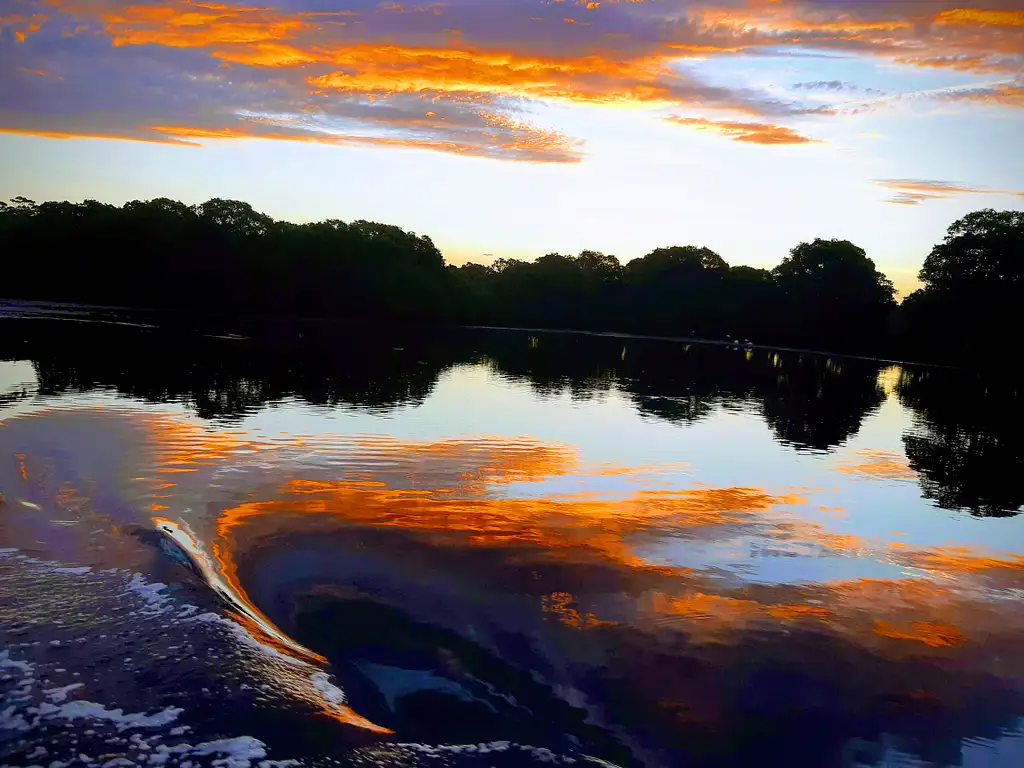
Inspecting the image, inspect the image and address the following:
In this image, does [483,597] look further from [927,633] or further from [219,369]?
[219,369]

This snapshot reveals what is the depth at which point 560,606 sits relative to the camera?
33.1 feet

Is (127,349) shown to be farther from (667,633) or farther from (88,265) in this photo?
(88,265)

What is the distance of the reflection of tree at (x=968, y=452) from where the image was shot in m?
19.0

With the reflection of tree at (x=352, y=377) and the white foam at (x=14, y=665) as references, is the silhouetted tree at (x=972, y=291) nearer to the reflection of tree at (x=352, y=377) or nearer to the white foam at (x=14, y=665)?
the reflection of tree at (x=352, y=377)

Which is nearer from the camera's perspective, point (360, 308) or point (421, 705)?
point (421, 705)

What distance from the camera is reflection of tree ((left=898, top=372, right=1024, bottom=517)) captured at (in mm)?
19016

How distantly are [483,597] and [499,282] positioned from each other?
162183 millimetres

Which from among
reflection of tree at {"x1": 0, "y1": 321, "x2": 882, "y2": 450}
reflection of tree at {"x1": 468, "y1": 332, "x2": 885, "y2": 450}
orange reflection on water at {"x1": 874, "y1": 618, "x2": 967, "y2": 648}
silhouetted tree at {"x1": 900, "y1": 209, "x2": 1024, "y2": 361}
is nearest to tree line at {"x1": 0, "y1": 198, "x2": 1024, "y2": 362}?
silhouetted tree at {"x1": 900, "y1": 209, "x2": 1024, "y2": 361}

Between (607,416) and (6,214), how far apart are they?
453 feet

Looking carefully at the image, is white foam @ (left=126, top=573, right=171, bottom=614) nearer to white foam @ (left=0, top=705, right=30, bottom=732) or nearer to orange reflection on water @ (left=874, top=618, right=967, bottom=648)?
white foam @ (left=0, top=705, right=30, bottom=732)

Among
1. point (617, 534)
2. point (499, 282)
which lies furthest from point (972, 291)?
point (617, 534)

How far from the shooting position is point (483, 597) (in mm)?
10219

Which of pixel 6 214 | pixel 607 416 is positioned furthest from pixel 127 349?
pixel 6 214

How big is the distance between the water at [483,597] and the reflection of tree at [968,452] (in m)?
0.25
